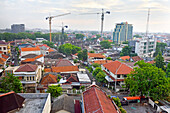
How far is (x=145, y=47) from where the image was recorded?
45.6 meters

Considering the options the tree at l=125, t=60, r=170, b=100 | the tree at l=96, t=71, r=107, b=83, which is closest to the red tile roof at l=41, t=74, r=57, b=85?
the tree at l=96, t=71, r=107, b=83

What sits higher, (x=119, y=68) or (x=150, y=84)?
(x=119, y=68)

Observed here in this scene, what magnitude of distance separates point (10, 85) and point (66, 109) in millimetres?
6638

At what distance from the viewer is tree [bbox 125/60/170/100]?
16094 mm

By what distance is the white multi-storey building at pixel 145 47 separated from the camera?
44641mm

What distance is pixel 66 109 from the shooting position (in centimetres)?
1310

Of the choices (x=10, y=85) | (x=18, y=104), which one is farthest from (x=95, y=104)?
(x=10, y=85)

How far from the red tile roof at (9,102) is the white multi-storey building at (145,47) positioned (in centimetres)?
4006

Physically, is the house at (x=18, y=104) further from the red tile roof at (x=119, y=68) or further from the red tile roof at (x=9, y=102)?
the red tile roof at (x=119, y=68)

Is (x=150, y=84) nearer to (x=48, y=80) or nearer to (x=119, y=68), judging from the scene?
(x=119, y=68)

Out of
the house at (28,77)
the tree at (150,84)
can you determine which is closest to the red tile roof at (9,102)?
the house at (28,77)

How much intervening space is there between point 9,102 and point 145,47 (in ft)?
140

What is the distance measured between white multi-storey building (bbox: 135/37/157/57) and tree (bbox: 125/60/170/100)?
28.5 m

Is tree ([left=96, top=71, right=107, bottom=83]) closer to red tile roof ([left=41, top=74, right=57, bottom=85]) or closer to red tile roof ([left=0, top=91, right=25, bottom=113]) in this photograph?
red tile roof ([left=41, top=74, right=57, bottom=85])
